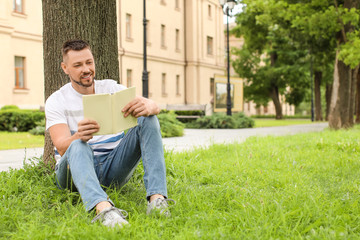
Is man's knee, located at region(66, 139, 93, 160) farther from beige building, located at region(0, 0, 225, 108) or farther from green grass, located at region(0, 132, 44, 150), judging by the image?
beige building, located at region(0, 0, 225, 108)

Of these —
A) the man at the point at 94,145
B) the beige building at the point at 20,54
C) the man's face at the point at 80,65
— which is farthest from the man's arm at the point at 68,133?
the beige building at the point at 20,54

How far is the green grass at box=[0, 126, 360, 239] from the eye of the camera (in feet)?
9.78

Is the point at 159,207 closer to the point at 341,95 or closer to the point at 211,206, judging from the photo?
the point at 211,206

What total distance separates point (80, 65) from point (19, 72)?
21425mm

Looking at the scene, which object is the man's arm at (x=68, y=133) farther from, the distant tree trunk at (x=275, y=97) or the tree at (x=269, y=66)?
the distant tree trunk at (x=275, y=97)

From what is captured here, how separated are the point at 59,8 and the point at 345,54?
11.5 metres

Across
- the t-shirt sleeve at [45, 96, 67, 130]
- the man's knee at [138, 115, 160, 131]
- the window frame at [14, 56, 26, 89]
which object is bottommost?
the man's knee at [138, 115, 160, 131]

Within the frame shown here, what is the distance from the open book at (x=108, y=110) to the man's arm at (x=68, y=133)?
48 mm

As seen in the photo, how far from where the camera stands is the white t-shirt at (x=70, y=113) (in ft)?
12.0

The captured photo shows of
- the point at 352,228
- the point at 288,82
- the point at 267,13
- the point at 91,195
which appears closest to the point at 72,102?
Answer: the point at 91,195

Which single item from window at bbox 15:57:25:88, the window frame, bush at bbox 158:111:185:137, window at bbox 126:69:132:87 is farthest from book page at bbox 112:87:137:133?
window at bbox 126:69:132:87

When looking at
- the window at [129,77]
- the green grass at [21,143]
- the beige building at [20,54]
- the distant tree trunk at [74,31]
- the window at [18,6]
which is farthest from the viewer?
the window at [129,77]

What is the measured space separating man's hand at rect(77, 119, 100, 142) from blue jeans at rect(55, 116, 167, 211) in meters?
0.09

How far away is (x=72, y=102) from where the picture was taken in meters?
3.76
